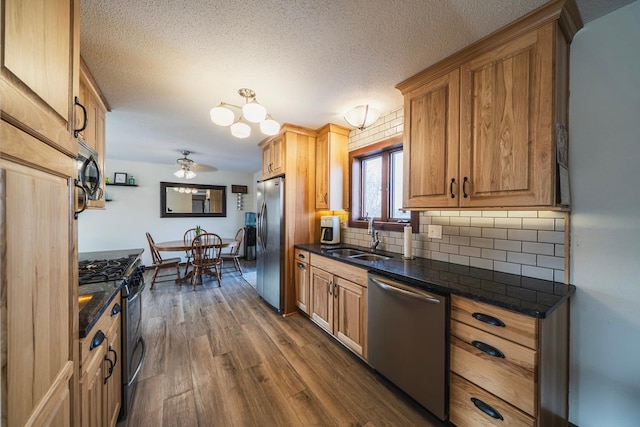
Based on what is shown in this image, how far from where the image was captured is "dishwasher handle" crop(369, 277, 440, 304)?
138 cm

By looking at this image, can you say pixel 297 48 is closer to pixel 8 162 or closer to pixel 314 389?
pixel 8 162

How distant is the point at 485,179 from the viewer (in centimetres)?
146

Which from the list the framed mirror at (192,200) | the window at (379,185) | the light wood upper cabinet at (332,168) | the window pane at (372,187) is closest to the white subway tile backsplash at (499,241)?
the window at (379,185)

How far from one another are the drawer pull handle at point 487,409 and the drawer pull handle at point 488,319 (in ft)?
1.43

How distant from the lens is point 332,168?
2.89 meters

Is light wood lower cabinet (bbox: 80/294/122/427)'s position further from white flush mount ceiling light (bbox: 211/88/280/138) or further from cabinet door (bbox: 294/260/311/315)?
cabinet door (bbox: 294/260/311/315)

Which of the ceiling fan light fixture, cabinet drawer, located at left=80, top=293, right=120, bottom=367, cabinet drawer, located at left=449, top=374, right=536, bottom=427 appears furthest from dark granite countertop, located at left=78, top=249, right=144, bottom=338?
cabinet drawer, located at left=449, top=374, right=536, bottom=427

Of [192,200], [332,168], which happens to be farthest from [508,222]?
[192,200]

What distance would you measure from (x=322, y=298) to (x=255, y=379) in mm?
903

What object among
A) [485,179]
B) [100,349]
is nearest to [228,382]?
[100,349]

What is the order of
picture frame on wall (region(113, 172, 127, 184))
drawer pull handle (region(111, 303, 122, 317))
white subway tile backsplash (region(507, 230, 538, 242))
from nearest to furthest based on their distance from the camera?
drawer pull handle (region(111, 303, 122, 317))
white subway tile backsplash (region(507, 230, 538, 242))
picture frame on wall (region(113, 172, 127, 184))

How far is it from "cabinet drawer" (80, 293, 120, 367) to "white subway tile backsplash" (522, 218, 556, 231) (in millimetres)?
2372

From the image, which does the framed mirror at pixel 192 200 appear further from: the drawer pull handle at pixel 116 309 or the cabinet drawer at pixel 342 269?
the drawer pull handle at pixel 116 309

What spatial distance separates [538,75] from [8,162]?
2.08 meters
